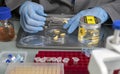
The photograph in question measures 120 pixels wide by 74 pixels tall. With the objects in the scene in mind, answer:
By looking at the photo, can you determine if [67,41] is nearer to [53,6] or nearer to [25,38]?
[25,38]

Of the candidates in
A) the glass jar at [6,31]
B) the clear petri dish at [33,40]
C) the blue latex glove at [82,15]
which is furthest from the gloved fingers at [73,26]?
the glass jar at [6,31]

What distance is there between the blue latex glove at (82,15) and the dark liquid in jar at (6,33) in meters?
0.20

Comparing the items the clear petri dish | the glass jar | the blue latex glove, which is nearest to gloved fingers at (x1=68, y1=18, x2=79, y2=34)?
the blue latex glove

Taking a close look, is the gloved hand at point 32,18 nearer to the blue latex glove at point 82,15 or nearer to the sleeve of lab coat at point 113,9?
the blue latex glove at point 82,15

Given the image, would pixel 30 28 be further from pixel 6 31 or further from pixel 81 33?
pixel 81 33

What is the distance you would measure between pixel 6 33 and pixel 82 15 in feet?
0.99

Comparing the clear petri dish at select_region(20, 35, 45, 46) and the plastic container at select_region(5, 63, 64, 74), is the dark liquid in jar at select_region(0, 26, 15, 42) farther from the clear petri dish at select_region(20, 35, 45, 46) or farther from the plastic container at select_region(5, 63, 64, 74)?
the plastic container at select_region(5, 63, 64, 74)

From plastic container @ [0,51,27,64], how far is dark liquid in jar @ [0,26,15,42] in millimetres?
88

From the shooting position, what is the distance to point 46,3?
1128 millimetres

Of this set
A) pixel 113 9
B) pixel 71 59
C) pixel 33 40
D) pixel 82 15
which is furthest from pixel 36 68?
pixel 113 9

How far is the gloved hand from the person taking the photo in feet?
3.18

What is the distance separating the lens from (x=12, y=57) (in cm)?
83

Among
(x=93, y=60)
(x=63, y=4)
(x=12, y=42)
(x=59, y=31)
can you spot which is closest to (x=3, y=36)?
(x=12, y=42)

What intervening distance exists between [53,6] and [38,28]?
0.20 m
